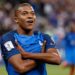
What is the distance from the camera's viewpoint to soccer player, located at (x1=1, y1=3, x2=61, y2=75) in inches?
228

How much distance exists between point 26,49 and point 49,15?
54.5 feet

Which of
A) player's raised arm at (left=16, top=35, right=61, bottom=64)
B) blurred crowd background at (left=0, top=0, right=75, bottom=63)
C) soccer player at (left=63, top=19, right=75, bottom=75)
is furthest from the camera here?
blurred crowd background at (left=0, top=0, right=75, bottom=63)

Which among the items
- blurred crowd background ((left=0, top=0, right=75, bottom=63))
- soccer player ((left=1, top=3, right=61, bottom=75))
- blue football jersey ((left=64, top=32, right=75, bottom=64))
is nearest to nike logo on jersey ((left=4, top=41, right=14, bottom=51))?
soccer player ((left=1, top=3, right=61, bottom=75))

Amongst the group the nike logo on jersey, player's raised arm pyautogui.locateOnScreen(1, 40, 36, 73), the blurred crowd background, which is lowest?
the blurred crowd background

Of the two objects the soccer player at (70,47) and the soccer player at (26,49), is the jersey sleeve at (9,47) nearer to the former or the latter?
the soccer player at (26,49)

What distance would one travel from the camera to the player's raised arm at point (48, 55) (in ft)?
18.9

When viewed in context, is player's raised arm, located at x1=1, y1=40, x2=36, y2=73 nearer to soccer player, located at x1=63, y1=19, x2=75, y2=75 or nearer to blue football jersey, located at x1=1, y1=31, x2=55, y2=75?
blue football jersey, located at x1=1, y1=31, x2=55, y2=75

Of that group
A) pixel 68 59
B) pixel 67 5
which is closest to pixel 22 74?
pixel 68 59

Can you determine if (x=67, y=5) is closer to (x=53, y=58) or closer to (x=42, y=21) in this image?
(x=42, y=21)

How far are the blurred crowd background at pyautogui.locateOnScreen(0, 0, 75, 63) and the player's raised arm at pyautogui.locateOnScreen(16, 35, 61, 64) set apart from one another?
13777mm

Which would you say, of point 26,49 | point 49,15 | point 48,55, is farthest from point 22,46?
point 49,15

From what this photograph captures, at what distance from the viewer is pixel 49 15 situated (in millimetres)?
22422

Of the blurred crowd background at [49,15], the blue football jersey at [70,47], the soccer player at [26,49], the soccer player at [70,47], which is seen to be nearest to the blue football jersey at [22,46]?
the soccer player at [26,49]

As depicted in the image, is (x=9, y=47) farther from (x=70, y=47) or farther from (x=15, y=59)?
(x=70, y=47)
